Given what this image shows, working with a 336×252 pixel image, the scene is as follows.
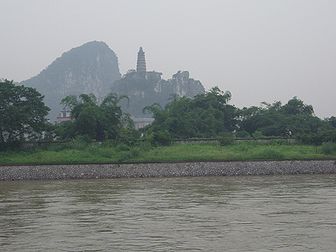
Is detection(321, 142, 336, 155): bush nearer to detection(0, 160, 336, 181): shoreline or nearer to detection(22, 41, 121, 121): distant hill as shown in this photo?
detection(0, 160, 336, 181): shoreline

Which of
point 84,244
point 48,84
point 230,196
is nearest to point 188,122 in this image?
point 230,196

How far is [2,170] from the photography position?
38.3 m

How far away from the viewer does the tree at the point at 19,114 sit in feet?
149

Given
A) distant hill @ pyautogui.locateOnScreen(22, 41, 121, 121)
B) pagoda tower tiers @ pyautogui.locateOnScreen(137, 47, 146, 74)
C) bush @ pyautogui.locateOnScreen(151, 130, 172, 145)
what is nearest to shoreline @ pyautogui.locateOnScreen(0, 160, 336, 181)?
bush @ pyautogui.locateOnScreen(151, 130, 172, 145)

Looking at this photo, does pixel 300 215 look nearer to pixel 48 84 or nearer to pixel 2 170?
pixel 2 170

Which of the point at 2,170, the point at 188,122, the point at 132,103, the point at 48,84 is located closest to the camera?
the point at 2,170

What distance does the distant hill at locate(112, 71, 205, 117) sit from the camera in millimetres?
134500

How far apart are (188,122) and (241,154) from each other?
16.4 meters

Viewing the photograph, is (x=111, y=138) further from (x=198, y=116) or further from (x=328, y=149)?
(x=328, y=149)

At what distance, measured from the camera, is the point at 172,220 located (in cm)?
1627

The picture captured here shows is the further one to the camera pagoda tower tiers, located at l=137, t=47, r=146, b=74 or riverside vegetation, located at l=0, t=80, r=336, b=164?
pagoda tower tiers, located at l=137, t=47, r=146, b=74

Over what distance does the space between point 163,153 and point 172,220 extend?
27498 millimetres

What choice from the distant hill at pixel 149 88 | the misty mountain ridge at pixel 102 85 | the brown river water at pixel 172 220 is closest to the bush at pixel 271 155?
the brown river water at pixel 172 220

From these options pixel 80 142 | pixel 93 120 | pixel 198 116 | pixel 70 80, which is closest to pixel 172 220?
pixel 80 142
